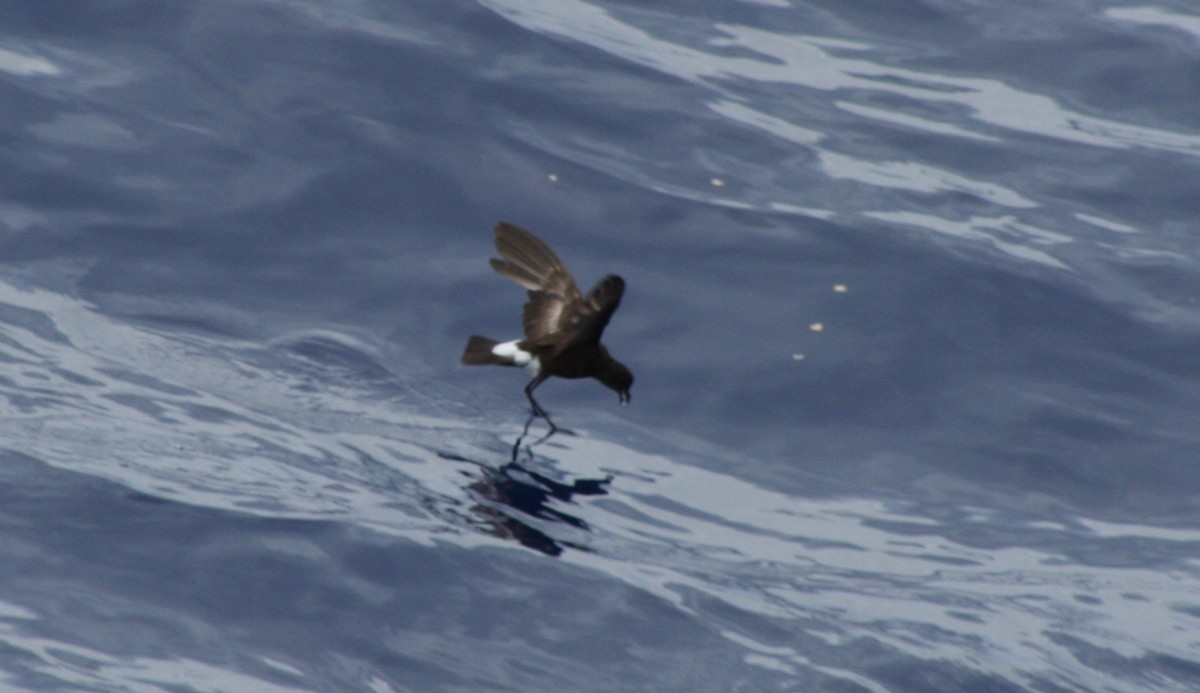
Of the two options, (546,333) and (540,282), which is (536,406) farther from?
(540,282)

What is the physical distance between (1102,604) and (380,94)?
17.9ft

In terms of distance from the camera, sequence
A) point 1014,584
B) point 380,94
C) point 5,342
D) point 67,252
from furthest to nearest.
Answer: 1. point 380,94
2. point 67,252
3. point 5,342
4. point 1014,584

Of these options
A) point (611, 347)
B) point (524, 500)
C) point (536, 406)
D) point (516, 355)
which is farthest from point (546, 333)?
point (524, 500)

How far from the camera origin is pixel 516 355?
8031mm

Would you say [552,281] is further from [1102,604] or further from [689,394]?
[1102,604]

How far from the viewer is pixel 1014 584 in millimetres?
7199

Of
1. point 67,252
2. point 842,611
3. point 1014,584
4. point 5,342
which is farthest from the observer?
point 67,252

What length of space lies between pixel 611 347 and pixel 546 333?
799mm

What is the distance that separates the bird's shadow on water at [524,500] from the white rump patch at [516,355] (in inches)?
15.8

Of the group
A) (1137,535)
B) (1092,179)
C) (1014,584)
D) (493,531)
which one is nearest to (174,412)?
(493,531)

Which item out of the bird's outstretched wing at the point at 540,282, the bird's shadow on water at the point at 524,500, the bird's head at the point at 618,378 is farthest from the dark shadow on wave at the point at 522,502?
the bird's outstretched wing at the point at 540,282

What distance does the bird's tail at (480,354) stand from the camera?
26.0ft

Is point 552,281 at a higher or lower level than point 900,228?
lower

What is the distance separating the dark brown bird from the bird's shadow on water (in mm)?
431
